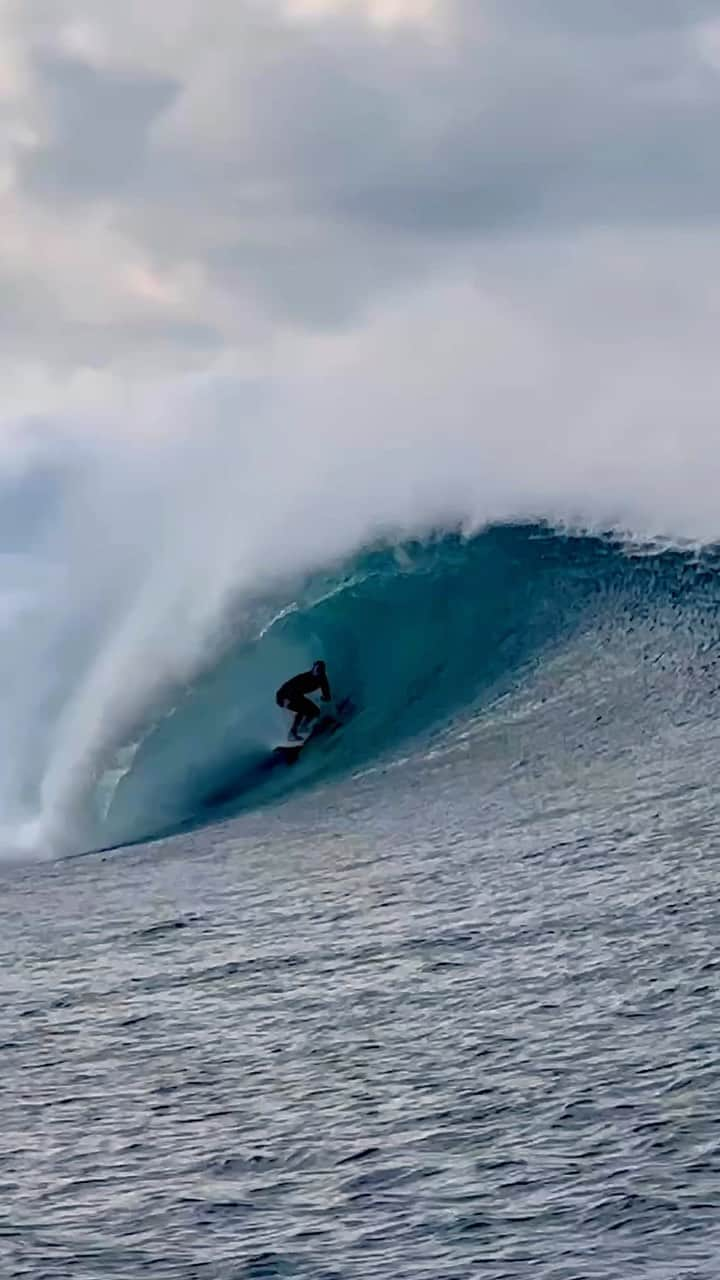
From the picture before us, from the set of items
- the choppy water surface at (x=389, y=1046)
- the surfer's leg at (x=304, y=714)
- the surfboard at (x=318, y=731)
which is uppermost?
the surfer's leg at (x=304, y=714)

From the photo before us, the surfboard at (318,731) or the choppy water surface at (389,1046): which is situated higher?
the surfboard at (318,731)

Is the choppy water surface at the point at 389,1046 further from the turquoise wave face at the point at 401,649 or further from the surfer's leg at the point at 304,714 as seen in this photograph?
the surfer's leg at the point at 304,714

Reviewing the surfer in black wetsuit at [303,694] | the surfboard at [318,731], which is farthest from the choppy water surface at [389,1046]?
the surfer in black wetsuit at [303,694]

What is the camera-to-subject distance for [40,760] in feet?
67.5

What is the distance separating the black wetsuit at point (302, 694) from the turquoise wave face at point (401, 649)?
0.84ft

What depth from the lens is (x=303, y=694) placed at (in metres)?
19.2

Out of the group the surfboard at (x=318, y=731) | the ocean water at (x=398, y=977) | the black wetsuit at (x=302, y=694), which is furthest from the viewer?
the black wetsuit at (x=302, y=694)

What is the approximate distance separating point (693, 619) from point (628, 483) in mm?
5576

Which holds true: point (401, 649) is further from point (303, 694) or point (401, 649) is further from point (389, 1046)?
point (389, 1046)

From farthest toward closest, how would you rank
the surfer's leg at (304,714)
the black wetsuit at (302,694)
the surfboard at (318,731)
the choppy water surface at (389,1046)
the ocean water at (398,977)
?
the black wetsuit at (302,694) < the surfer's leg at (304,714) < the surfboard at (318,731) < the ocean water at (398,977) < the choppy water surface at (389,1046)

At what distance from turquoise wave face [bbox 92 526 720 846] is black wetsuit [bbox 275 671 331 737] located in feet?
0.84

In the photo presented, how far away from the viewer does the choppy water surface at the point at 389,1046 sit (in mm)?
6742

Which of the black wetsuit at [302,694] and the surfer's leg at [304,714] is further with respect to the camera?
the black wetsuit at [302,694]

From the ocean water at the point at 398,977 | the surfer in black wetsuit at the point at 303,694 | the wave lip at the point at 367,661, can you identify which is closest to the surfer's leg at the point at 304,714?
the surfer in black wetsuit at the point at 303,694
